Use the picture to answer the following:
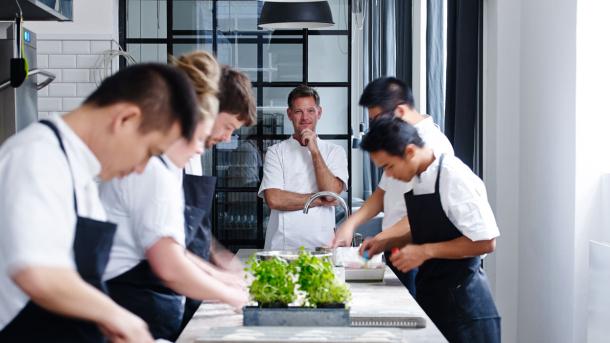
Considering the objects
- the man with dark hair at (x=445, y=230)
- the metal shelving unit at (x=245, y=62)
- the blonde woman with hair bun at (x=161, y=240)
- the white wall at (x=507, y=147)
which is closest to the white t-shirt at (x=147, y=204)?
the blonde woman with hair bun at (x=161, y=240)

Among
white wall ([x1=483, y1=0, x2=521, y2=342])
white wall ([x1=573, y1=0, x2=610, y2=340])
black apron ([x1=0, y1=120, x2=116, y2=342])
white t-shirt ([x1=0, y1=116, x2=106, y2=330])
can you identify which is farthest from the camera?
white wall ([x1=483, y1=0, x2=521, y2=342])

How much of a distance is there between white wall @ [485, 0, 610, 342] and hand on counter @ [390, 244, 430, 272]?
924mm

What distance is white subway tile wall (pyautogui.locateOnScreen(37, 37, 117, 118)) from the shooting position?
6.64 metres

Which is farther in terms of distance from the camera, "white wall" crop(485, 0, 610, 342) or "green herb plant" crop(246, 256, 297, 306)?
"white wall" crop(485, 0, 610, 342)

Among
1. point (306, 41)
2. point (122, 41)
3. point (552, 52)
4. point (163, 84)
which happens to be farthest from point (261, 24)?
point (163, 84)

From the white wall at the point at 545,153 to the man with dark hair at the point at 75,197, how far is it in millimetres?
2482

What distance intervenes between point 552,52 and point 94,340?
114 inches

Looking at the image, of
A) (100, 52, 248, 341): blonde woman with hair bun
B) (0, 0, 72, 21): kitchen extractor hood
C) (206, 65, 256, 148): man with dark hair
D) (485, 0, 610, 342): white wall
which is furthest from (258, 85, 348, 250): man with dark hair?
(100, 52, 248, 341): blonde woman with hair bun

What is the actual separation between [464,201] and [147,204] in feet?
4.31

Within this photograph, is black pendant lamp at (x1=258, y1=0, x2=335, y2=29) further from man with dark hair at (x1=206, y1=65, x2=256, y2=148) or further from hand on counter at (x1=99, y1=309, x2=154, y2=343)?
hand on counter at (x1=99, y1=309, x2=154, y2=343)

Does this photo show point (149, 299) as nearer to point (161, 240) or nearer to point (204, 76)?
point (161, 240)

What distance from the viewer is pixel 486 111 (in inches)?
197

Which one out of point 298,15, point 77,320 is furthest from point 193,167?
point 298,15

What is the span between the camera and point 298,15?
17.8ft
